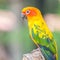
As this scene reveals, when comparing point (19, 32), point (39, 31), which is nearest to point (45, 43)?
point (39, 31)

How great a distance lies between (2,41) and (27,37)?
0.19 m

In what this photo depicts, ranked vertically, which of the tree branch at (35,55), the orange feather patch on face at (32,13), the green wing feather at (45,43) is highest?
the orange feather patch on face at (32,13)

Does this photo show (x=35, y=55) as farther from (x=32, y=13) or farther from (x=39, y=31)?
(x=32, y=13)

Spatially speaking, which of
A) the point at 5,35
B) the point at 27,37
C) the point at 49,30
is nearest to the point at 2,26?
the point at 5,35

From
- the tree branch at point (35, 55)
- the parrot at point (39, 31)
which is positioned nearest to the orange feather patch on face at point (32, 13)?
the parrot at point (39, 31)

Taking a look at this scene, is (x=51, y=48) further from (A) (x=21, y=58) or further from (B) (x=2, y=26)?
(B) (x=2, y=26)

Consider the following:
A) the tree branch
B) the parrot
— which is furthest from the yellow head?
the tree branch

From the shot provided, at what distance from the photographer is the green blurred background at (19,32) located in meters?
1.78

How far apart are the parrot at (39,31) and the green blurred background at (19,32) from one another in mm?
29

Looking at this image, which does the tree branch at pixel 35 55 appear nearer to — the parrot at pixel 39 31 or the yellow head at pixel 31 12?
the parrot at pixel 39 31

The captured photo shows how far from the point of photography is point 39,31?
5.84 ft

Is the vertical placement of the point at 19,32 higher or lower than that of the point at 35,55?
higher

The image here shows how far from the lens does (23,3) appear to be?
1798 millimetres

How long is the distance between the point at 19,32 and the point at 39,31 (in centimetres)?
15
